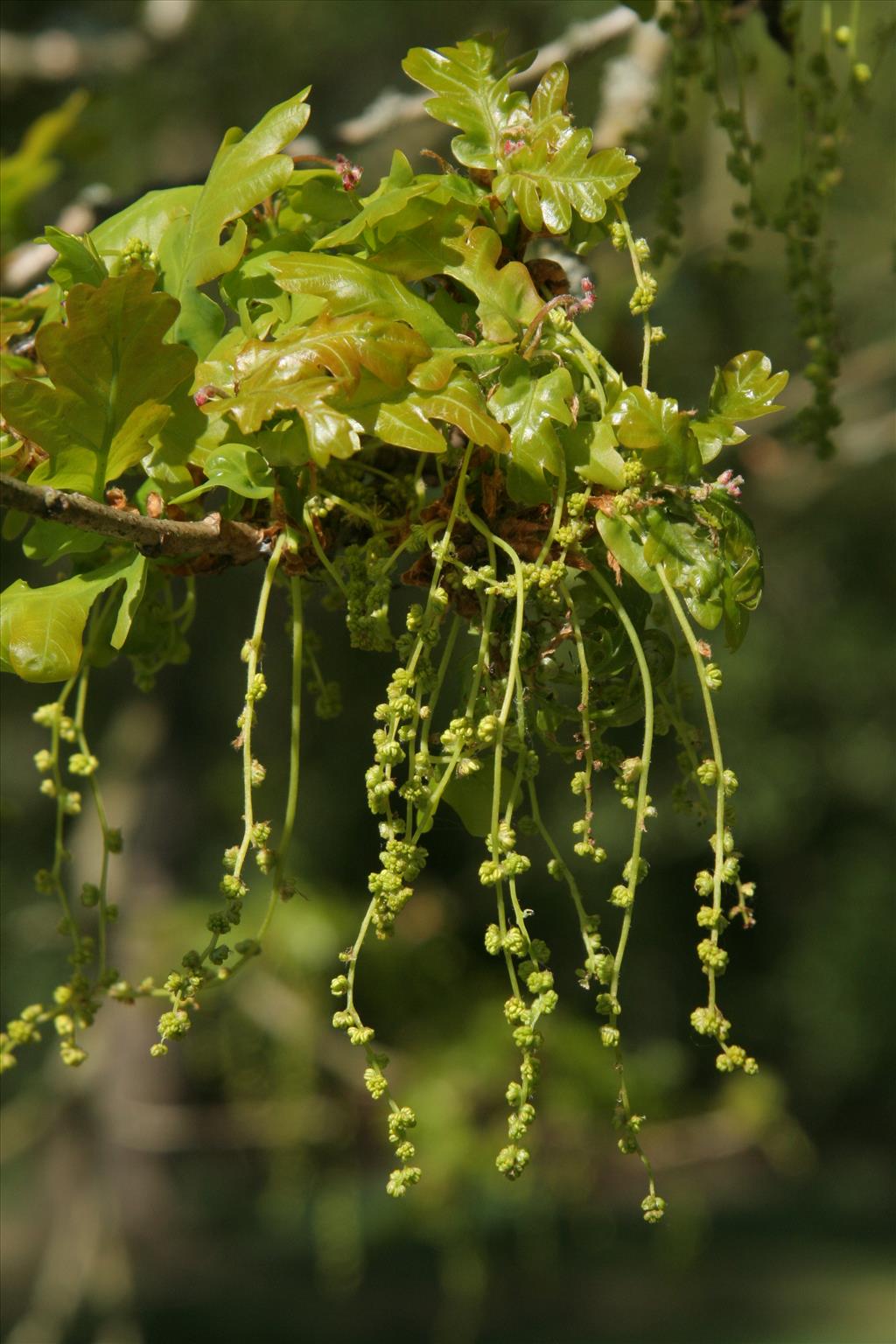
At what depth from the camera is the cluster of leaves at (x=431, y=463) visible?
1.83 ft

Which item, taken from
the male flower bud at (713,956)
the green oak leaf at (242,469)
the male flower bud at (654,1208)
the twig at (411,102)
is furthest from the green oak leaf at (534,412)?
the twig at (411,102)

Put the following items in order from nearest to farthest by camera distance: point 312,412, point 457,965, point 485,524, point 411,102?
point 312,412 < point 485,524 < point 411,102 < point 457,965

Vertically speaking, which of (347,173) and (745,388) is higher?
(347,173)

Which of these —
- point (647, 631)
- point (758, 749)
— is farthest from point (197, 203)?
point (758, 749)

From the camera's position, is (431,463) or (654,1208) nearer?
(654,1208)

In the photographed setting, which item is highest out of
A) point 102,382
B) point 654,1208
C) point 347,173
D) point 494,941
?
point 347,173

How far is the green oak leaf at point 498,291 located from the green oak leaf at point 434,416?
0.05m

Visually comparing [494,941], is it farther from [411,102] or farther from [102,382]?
[411,102]

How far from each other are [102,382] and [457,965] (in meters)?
2.51

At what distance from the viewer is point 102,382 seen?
582mm

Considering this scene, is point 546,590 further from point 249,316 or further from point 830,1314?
point 830,1314

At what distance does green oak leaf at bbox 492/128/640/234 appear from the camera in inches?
23.5

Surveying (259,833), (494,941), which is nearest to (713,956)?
(494,941)

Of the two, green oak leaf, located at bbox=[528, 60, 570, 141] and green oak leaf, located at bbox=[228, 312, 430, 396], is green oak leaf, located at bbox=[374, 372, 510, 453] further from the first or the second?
green oak leaf, located at bbox=[528, 60, 570, 141]
